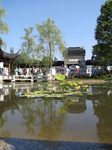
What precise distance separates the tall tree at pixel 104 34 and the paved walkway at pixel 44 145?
17.4 metres

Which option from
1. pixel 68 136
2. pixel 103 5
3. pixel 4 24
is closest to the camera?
pixel 68 136

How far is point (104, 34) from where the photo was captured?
19391 mm

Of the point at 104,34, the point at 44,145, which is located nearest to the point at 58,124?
the point at 44,145

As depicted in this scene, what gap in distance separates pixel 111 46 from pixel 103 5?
185 inches

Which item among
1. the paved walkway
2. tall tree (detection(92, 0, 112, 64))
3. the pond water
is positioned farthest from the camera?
tall tree (detection(92, 0, 112, 64))

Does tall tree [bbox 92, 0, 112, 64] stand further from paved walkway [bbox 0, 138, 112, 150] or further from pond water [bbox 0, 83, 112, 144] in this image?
paved walkway [bbox 0, 138, 112, 150]

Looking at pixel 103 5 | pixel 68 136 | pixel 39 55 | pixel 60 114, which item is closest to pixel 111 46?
pixel 103 5

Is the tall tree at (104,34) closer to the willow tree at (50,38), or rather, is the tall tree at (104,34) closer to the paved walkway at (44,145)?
the willow tree at (50,38)

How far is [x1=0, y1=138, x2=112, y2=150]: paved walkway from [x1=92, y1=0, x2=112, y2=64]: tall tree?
17439 millimetres

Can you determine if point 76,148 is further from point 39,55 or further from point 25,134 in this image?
point 39,55

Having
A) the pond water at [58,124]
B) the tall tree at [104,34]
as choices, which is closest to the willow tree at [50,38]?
the tall tree at [104,34]

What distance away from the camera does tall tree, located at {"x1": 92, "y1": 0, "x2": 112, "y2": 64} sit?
19359mm

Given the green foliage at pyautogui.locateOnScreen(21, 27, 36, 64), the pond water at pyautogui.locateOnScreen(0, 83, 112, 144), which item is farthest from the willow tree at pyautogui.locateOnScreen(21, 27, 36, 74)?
the pond water at pyautogui.locateOnScreen(0, 83, 112, 144)

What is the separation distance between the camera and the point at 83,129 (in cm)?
311
